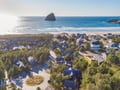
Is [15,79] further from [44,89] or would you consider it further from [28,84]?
[44,89]

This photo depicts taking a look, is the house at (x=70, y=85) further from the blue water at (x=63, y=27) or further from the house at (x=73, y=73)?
the blue water at (x=63, y=27)

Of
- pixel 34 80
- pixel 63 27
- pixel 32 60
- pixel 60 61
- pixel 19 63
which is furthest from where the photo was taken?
pixel 63 27

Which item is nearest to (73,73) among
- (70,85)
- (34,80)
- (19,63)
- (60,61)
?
(70,85)

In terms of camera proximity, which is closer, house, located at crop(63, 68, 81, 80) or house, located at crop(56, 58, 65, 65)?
house, located at crop(63, 68, 81, 80)

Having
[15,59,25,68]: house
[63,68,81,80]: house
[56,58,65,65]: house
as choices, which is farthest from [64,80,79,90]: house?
[15,59,25,68]: house

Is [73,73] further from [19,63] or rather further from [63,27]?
[63,27]

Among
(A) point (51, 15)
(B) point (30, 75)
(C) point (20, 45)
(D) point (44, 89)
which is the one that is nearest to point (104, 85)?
(D) point (44, 89)

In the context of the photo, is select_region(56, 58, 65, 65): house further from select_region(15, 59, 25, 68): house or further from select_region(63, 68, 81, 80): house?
select_region(15, 59, 25, 68): house

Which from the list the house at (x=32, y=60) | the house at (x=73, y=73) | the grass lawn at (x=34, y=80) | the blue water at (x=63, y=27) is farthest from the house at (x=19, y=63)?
the blue water at (x=63, y=27)

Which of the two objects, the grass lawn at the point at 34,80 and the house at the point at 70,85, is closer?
the house at the point at 70,85
